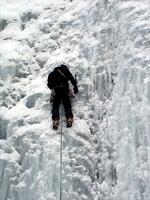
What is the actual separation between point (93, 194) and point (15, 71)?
313 centimetres

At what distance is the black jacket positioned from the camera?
7.38 m

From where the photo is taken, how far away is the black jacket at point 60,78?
7.38 m

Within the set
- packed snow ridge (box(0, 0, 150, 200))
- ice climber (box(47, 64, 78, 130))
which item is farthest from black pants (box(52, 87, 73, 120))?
packed snow ridge (box(0, 0, 150, 200))

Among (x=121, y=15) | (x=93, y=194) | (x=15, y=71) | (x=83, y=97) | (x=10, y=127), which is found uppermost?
(x=121, y=15)

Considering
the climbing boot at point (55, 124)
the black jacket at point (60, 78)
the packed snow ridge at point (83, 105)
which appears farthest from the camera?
the black jacket at point (60, 78)

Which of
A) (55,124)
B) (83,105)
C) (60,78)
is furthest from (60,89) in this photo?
(55,124)

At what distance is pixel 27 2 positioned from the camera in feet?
33.1

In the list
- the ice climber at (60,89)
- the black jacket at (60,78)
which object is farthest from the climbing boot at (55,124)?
the black jacket at (60,78)

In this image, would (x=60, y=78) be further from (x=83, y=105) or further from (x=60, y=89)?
(x=83, y=105)

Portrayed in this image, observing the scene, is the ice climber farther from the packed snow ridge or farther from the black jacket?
the packed snow ridge

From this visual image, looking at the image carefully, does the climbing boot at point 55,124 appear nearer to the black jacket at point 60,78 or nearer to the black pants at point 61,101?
the black pants at point 61,101

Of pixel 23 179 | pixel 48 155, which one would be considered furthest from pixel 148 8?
pixel 23 179

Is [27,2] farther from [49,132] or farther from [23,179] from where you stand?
[23,179]

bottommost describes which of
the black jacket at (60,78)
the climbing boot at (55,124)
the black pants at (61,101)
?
the climbing boot at (55,124)
